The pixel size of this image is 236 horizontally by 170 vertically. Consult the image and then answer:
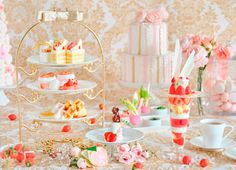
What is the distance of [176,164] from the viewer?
2471mm

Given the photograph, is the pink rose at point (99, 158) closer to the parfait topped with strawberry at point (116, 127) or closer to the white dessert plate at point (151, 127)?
the parfait topped with strawberry at point (116, 127)

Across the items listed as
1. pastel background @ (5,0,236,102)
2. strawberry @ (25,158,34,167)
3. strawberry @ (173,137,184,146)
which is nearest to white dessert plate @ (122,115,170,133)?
strawberry @ (173,137,184,146)

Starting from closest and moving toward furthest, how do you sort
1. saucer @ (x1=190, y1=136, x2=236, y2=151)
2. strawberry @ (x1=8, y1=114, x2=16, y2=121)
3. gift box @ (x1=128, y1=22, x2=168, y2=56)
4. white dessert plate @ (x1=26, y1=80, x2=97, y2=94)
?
saucer @ (x1=190, y1=136, x2=236, y2=151), white dessert plate @ (x1=26, y1=80, x2=97, y2=94), strawberry @ (x1=8, y1=114, x2=16, y2=121), gift box @ (x1=128, y1=22, x2=168, y2=56)

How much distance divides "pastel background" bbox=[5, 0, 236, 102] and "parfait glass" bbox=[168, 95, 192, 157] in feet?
4.64

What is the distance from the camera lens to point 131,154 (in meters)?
2.49

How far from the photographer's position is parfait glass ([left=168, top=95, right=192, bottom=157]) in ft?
8.56

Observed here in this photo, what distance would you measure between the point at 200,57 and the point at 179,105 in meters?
0.81

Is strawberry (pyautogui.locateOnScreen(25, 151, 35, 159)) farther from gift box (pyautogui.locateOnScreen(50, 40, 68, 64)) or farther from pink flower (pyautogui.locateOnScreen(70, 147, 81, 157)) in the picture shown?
gift box (pyautogui.locateOnScreen(50, 40, 68, 64))

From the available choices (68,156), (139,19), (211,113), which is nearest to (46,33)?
(139,19)

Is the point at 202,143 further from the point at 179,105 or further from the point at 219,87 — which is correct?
the point at 219,87

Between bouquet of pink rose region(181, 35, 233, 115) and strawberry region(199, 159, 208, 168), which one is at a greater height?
bouquet of pink rose region(181, 35, 233, 115)

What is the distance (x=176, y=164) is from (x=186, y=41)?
3.78 feet

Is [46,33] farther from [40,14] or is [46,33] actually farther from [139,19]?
[40,14]

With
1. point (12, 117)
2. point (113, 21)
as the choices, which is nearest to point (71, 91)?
point (12, 117)
